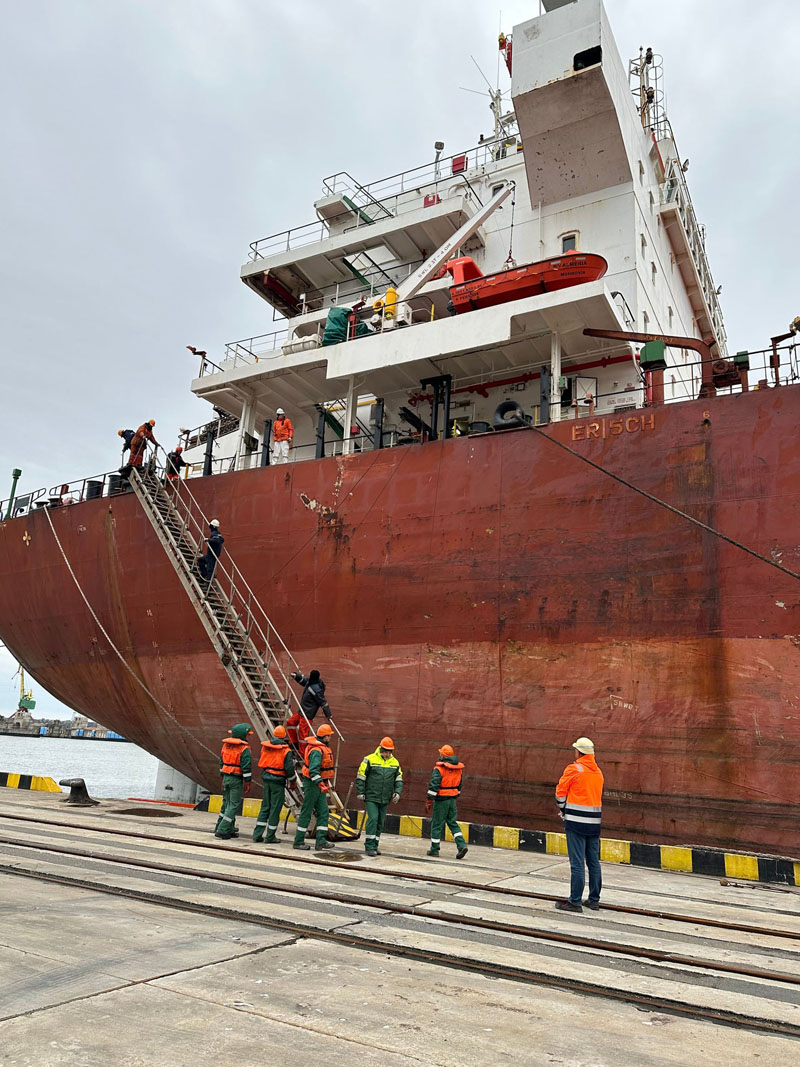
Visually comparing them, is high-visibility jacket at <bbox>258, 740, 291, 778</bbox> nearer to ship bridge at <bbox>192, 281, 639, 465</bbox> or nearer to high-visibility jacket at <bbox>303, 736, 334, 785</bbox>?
high-visibility jacket at <bbox>303, 736, 334, 785</bbox>

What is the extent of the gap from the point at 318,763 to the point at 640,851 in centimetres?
395

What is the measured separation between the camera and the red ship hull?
8.91 meters

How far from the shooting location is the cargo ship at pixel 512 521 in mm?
9172

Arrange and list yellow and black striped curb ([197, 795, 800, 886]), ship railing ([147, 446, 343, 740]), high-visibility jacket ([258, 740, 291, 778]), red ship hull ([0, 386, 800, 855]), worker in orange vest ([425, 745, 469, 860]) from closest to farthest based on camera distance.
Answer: yellow and black striped curb ([197, 795, 800, 886]) → worker in orange vest ([425, 745, 469, 860]) → high-visibility jacket ([258, 740, 291, 778]) → red ship hull ([0, 386, 800, 855]) → ship railing ([147, 446, 343, 740])

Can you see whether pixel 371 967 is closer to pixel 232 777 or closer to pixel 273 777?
pixel 273 777

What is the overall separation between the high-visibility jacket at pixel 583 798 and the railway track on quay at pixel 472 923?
2.13ft

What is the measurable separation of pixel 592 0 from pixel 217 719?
47.7ft

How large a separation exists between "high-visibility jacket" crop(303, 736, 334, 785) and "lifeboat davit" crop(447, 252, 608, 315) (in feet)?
25.4

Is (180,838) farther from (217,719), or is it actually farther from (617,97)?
(617,97)

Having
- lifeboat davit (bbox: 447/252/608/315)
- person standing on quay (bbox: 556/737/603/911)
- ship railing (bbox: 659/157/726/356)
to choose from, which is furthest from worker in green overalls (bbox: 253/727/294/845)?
ship railing (bbox: 659/157/726/356)

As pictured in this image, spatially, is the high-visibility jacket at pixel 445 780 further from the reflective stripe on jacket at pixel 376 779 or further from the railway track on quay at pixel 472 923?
the railway track on quay at pixel 472 923

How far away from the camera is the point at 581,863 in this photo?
5.80 m

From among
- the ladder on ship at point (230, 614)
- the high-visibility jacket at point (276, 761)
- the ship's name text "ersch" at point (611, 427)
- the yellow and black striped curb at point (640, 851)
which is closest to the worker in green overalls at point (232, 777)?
the high-visibility jacket at point (276, 761)

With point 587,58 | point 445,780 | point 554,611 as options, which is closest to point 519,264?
point 587,58
